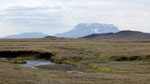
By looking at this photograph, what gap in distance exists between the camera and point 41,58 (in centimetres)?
7519

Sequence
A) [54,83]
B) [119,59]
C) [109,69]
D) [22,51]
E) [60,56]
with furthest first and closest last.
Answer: [22,51], [60,56], [119,59], [109,69], [54,83]

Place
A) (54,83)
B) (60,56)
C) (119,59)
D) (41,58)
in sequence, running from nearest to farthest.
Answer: (54,83), (119,59), (60,56), (41,58)

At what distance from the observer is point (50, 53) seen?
250 feet

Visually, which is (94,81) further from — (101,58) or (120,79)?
(101,58)

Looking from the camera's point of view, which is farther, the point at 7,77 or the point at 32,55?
the point at 32,55

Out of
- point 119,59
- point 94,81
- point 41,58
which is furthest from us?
point 41,58

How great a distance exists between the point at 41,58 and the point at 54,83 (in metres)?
44.8

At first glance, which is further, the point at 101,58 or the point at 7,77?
the point at 101,58

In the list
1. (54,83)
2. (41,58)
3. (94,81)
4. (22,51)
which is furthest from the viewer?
(22,51)

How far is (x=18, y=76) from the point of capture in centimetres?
3456

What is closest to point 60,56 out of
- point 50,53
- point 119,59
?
point 50,53

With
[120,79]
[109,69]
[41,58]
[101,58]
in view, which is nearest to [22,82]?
[120,79]

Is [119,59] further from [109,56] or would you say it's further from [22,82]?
[22,82]

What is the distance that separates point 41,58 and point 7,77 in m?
41.6
